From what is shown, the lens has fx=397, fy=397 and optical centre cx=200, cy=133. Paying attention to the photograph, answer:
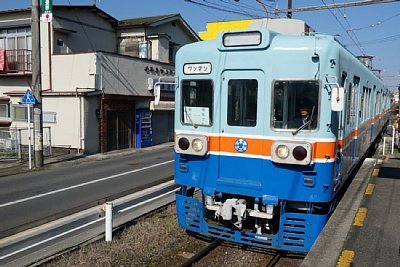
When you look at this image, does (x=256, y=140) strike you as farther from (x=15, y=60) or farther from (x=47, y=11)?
(x=15, y=60)

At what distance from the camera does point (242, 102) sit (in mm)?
5773

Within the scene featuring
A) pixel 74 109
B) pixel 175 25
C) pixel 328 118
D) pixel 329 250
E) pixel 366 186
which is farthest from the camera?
pixel 175 25

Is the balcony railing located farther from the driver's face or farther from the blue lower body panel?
the driver's face

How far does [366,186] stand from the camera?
7.88 m

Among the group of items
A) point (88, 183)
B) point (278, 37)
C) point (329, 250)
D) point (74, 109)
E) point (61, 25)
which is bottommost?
point (88, 183)

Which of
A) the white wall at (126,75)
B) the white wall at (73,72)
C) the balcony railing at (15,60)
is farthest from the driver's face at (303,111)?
the balcony railing at (15,60)

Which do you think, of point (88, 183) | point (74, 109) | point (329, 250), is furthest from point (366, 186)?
point (74, 109)

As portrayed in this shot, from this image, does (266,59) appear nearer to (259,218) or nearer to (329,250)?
(259,218)

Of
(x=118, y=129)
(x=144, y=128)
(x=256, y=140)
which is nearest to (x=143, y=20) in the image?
(x=144, y=128)

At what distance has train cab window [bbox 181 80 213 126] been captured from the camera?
237 inches

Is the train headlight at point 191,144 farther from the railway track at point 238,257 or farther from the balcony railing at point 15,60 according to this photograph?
the balcony railing at point 15,60

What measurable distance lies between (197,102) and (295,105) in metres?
1.53

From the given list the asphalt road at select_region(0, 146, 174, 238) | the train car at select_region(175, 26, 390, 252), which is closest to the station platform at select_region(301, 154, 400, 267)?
the train car at select_region(175, 26, 390, 252)

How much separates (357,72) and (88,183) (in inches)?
322
